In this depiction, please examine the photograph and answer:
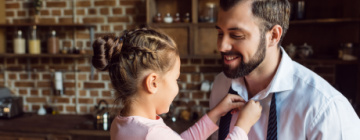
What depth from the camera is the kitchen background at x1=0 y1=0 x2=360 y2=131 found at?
2.57 metres

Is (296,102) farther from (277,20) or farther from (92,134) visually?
(92,134)

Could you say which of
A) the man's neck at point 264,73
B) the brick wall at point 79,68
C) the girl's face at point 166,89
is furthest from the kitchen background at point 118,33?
the girl's face at point 166,89

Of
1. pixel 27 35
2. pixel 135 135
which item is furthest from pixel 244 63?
pixel 27 35

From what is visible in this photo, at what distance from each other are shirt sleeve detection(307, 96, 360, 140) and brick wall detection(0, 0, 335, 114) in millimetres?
1817

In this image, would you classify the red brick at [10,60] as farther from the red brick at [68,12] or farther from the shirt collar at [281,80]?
the shirt collar at [281,80]

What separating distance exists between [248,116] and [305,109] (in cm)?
22

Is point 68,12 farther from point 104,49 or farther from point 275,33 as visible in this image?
point 275,33

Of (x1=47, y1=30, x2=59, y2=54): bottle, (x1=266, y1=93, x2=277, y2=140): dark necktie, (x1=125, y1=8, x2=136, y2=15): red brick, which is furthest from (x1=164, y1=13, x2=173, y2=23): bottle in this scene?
(x1=266, y1=93, x2=277, y2=140): dark necktie

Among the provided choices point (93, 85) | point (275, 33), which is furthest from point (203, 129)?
point (93, 85)

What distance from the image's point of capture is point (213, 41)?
278 centimetres

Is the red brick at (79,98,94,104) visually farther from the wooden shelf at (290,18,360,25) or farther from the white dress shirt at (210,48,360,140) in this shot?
the white dress shirt at (210,48,360,140)

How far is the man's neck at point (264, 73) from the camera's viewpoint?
4.32 ft

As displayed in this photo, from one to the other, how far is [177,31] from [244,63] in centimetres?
155

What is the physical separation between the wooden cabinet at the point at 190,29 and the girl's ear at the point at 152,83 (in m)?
1.58
